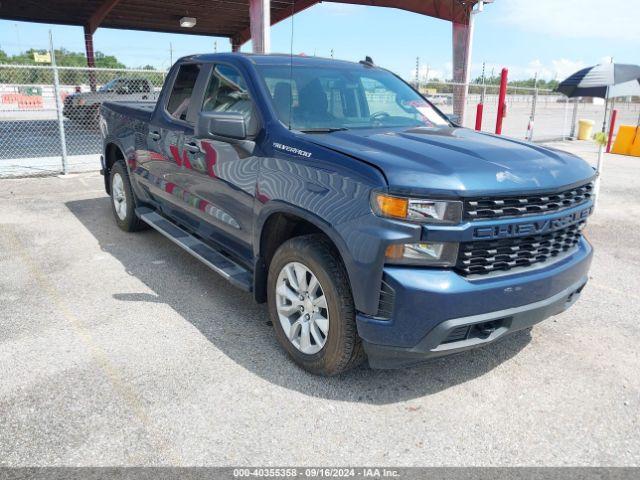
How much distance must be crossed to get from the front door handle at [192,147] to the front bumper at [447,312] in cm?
219

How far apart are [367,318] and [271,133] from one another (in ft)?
4.62

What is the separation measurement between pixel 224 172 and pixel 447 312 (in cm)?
201

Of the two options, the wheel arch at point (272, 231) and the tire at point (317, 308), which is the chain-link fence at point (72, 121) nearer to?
the wheel arch at point (272, 231)

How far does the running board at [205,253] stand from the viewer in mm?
3746

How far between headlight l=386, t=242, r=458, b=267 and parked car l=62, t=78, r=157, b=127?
17172 mm

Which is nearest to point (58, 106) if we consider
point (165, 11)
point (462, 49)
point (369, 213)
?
point (369, 213)

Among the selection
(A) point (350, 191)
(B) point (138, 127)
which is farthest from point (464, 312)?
(B) point (138, 127)

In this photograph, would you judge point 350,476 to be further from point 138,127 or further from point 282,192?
point 138,127

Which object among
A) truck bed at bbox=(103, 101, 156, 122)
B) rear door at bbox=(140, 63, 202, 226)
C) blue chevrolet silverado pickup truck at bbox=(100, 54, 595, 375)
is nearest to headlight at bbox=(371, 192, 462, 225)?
blue chevrolet silverado pickup truck at bbox=(100, 54, 595, 375)

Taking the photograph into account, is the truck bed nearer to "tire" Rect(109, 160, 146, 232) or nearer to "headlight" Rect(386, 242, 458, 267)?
"tire" Rect(109, 160, 146, 232)

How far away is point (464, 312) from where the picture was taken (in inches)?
104

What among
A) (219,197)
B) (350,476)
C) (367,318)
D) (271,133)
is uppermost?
(271,133)

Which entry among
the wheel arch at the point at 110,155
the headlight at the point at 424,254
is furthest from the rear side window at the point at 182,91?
the headlight at the point at 424,254

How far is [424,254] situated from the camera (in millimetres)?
2619
